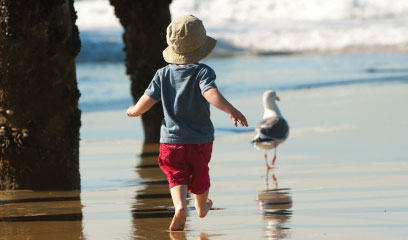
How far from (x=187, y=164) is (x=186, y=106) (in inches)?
15.8

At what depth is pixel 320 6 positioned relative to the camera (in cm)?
4859

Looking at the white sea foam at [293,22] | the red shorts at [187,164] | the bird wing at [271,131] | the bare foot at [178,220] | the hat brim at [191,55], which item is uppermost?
the white sea foam at [293,22]

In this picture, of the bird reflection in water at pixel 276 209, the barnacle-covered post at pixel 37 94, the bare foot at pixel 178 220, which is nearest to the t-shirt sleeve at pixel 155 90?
the bare foot at pixel 178 220

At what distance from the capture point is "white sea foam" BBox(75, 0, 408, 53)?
126ft

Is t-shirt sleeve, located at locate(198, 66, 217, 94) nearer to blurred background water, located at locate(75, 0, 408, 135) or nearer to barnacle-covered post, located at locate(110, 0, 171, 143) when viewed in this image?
barnacle-covered post, located at locate(110, 0, 171, 143)

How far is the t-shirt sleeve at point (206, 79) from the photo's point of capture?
18.0ft

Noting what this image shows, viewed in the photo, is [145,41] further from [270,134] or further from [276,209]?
[276,209]

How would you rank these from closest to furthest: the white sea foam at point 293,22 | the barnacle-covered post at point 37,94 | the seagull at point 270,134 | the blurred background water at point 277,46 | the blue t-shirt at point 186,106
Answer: the blue t-shirt at point 186,106 < the barnacle-covered post at point 37,94 < the seagull at point 270,134 < the blurred background water at point 277,46 < the white sea foam at point 293,22

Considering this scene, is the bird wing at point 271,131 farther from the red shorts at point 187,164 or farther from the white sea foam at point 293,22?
the white sea foam at point 293,22

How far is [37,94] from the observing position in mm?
7254

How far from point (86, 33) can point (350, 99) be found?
22.9 m

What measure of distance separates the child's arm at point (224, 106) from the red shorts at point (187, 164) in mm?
384

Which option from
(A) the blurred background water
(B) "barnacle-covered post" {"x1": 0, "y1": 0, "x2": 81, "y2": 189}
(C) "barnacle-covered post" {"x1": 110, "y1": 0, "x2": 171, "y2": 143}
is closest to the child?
(B) "barnacle-covered post" {"x1": 0, "y1": 0, "x2": 81, "y2": 189}

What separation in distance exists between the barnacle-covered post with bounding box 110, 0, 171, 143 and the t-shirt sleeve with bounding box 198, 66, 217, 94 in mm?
5431
